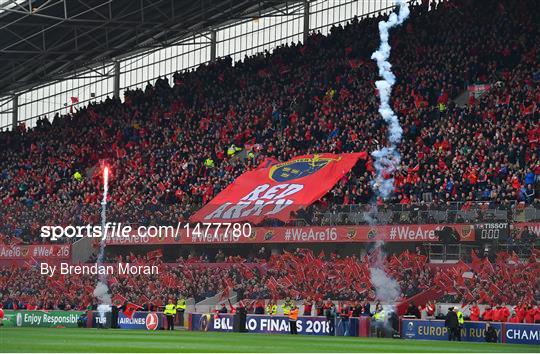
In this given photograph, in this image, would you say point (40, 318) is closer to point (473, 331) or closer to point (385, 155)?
point (385, 155)

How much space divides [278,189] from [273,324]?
404 inches

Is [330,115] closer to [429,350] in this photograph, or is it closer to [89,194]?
[89,194]

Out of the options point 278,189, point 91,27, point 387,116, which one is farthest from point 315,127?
point 91,27

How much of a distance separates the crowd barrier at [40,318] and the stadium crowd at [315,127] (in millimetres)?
3304

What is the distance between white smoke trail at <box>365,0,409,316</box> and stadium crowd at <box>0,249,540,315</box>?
0.23m

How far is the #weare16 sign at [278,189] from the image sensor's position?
4656cm

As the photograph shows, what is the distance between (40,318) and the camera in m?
50.9

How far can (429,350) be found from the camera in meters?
31.3

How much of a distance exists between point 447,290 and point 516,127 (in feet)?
36.8

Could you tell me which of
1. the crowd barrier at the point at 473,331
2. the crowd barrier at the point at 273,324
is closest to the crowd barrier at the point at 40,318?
the crowd barrier at the point at 273,324

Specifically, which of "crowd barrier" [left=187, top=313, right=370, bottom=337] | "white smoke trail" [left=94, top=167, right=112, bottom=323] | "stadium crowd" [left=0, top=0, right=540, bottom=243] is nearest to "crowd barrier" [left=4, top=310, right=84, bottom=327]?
"white smoke trail" [left=94, top=167, right=112, bottom=323]

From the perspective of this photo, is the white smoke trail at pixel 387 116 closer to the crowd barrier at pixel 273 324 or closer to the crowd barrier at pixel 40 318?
the crowd barrier at pixel 273 324

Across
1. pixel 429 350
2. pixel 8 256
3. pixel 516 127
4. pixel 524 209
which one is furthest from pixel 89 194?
pixel 429 350

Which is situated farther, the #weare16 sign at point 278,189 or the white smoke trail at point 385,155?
the #weare16 sign at point 278,189
